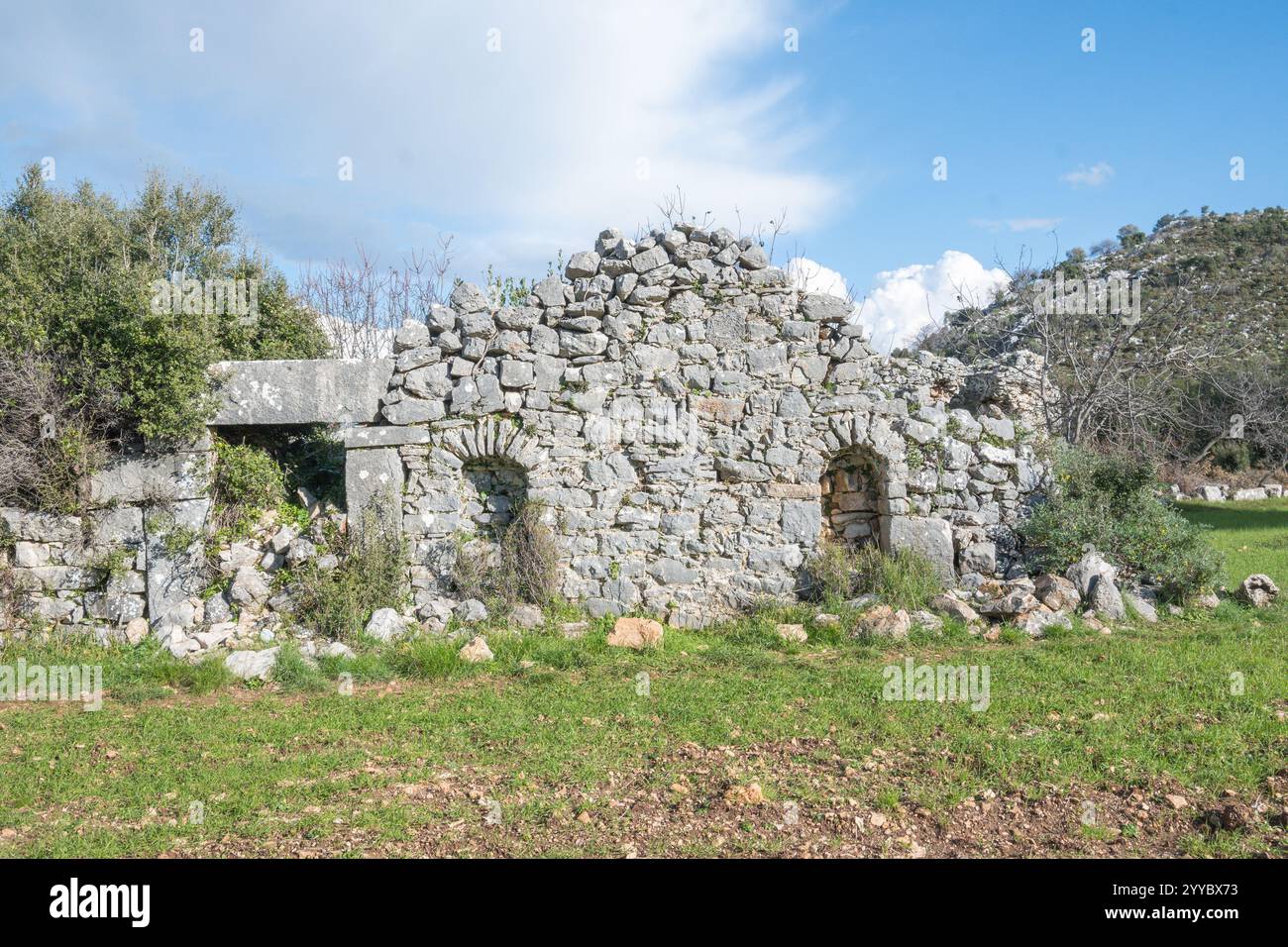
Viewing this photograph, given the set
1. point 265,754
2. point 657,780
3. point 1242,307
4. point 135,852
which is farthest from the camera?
point 1242,307

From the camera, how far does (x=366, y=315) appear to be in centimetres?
1259

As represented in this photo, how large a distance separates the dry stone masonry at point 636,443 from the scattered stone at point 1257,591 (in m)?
2.39

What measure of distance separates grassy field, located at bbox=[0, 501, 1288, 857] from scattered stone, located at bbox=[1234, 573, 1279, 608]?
112 centimetres

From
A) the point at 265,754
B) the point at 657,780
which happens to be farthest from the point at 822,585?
the point at 265,754

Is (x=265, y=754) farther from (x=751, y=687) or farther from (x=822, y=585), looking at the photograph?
(x=822, y=585)

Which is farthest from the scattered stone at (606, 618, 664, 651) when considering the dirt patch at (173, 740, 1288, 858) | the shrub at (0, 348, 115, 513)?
the shrub at (0, 348, 115, 513)

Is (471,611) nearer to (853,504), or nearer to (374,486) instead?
(374,486)

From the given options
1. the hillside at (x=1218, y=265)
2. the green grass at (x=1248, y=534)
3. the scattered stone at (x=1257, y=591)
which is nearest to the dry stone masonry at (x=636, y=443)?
the scattered stone at (x=1257, y=591)

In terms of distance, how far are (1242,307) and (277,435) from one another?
26660 mm

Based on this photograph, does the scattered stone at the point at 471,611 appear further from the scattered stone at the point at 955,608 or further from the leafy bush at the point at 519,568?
the scattered stone at the point at 955,608

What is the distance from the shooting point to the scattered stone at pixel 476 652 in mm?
7117

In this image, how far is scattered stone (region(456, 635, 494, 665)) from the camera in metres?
7.12

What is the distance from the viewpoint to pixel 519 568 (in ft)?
27.5
